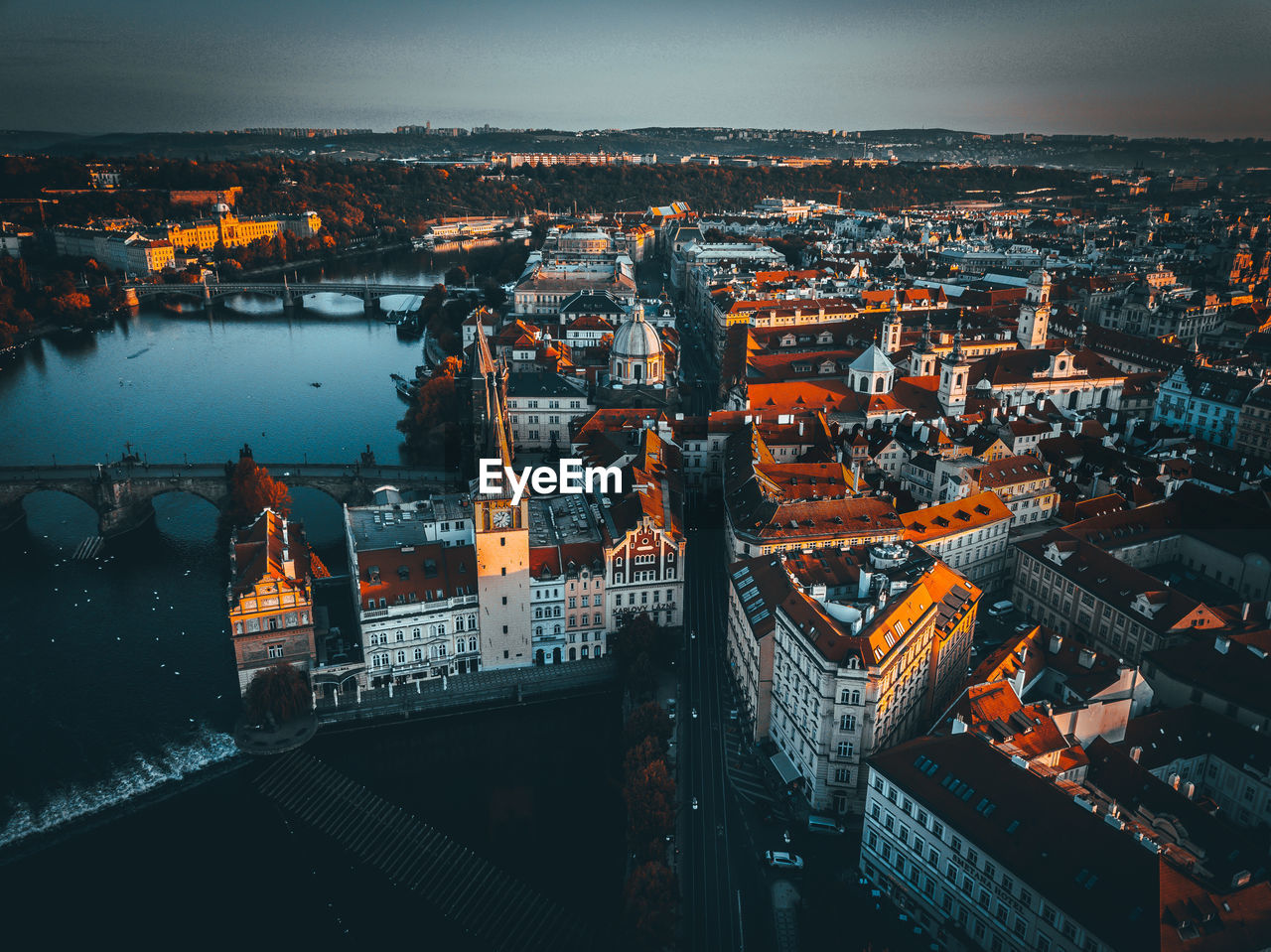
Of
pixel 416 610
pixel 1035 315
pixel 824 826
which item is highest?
pixel 1035 315

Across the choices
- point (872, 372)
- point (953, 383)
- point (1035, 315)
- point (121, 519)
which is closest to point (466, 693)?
point (121, 519)

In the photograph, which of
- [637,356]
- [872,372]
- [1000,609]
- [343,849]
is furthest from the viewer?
[637,356]

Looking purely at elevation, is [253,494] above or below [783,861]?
above

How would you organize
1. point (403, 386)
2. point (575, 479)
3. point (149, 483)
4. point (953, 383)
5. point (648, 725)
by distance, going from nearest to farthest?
point (648, 725) < point (575, 479) < point (149, 483) < point (953, 383) < point (403, 386)

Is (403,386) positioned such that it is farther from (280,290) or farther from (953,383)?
(280,290)

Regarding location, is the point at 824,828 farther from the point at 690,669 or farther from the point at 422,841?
the point at 422,841

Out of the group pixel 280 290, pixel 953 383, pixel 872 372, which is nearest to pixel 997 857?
pixel 953 383

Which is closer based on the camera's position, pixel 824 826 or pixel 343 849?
pixel 824 826
